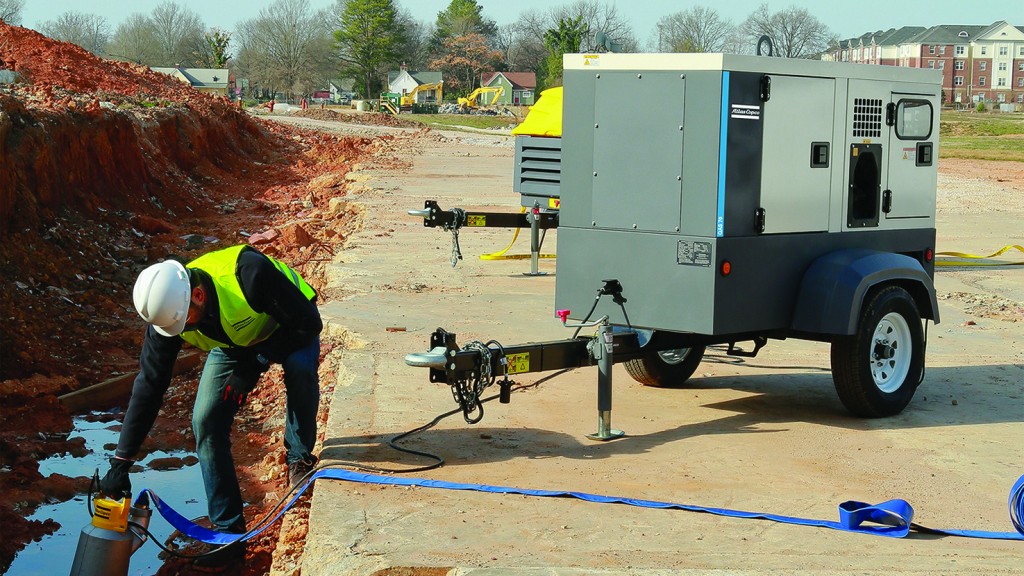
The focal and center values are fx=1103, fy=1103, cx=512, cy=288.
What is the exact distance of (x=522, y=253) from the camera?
16828mm

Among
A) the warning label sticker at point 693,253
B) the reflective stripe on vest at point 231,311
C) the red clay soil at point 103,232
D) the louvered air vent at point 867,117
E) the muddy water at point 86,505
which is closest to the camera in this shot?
the reflective stripe on vest at point 231,311

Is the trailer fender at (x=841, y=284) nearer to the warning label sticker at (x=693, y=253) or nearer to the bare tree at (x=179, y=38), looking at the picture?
the warning label sticker at (x=693, y=253)

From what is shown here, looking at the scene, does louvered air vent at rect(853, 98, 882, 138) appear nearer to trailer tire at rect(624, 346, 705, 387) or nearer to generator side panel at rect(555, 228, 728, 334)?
generator side panel at rect(555, 228, 728, 334)

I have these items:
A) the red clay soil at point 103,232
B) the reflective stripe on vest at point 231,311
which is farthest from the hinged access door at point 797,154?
the red clay soil at point 103,232

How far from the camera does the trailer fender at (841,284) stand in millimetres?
7539

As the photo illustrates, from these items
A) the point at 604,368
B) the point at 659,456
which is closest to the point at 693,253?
the point at 604,368

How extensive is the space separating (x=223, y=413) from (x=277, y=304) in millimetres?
689

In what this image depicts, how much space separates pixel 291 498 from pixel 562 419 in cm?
235

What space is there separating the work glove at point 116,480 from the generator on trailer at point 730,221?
1.90 meters

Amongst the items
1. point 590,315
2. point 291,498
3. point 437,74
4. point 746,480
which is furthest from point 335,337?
point 437,74

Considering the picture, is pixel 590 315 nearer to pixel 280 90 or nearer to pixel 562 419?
pixel 562 419

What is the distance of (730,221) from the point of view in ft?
23.8

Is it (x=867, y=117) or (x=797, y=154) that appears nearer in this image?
(x=797, y=154)

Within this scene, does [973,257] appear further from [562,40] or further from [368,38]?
[368,38]
